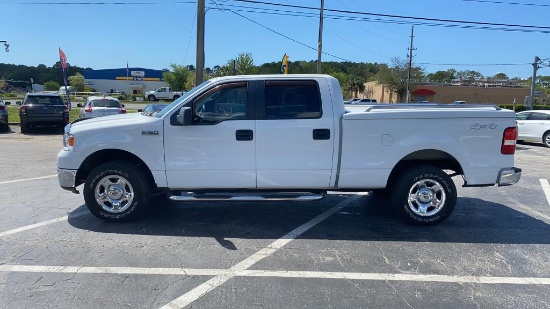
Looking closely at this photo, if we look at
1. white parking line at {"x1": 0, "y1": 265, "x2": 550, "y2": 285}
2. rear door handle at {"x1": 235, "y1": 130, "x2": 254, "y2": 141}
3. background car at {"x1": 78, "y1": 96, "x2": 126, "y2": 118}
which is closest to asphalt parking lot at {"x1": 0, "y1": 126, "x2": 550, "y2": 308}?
white parking line at {"x1": 0, "y1": 265, "x2": 550, "y2": 285}

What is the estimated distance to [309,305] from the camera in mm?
3408

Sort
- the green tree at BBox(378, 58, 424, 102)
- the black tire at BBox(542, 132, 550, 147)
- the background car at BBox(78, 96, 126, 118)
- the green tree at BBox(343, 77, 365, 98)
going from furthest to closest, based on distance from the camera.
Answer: the green tree at BBox(343, 77, 365, 98) < the green tree at BBox(378, 58, 424, 102) < the background car at BBox(78, 96, 126, 118) < the black tire at BBox(542, 132, 550, 147)

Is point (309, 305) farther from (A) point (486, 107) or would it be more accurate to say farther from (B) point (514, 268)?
(A) point (486, 107)

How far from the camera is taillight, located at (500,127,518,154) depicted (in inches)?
205

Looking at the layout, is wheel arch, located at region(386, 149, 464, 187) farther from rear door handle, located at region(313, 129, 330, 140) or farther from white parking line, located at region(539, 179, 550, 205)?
white parking line, located at region(539, 179, 550, 205)

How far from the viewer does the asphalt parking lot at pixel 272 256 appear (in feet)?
11.6

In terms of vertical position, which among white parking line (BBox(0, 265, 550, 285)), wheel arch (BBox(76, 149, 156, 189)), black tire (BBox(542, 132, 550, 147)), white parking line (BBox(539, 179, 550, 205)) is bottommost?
white parking line (BBox(0, 265, 550, 285))

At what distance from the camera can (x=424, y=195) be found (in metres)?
5.41

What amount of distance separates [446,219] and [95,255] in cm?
457

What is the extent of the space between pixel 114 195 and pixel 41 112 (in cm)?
1344

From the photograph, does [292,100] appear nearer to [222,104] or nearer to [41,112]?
[222,104]

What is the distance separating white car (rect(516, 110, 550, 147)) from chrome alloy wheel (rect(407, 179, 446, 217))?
46.3 feet

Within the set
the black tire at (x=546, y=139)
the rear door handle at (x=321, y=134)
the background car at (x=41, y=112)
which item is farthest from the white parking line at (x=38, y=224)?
the black tire at (x=546, y=139)

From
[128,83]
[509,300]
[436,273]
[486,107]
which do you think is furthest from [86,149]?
[128,83]
